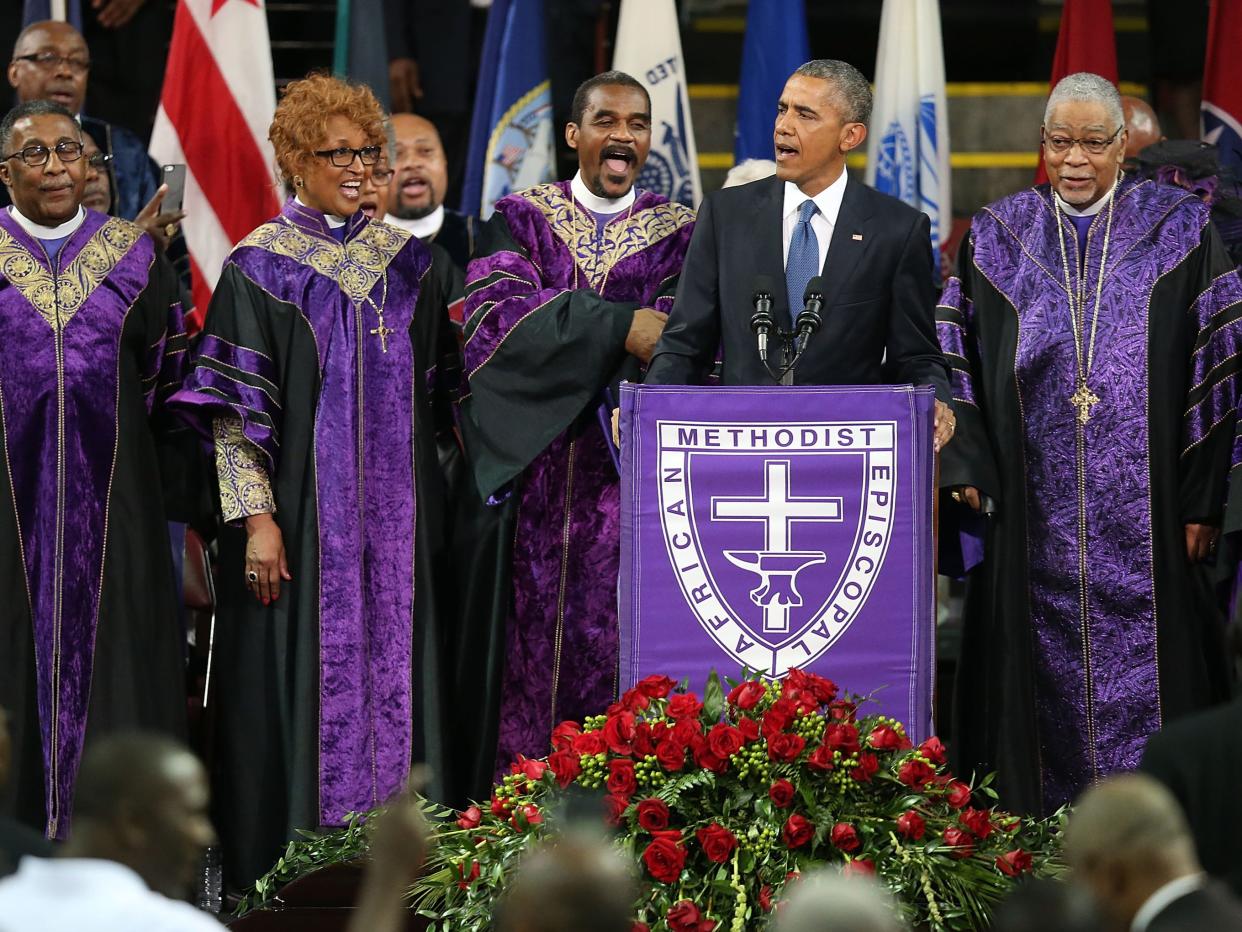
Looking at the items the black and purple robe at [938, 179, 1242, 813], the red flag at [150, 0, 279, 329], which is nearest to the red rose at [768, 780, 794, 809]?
the black and purple robe at [938, 179, 1242, 813]

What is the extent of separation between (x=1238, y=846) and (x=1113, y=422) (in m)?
2.73

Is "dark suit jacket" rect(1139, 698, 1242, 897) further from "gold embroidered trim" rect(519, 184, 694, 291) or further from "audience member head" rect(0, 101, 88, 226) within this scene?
"audience member head" rect(0, 101, 88, 226)

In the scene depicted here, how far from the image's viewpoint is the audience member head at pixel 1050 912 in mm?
2574

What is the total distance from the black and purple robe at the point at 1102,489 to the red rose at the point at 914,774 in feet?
4.87

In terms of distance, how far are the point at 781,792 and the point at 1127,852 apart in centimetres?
194

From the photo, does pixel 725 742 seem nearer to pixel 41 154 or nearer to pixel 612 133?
pixel 612 133

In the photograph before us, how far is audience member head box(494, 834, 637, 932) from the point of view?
8.59ft

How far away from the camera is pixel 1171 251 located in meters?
6.46

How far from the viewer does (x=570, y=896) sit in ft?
8.64

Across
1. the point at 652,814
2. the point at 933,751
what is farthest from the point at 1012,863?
the point at 652,814

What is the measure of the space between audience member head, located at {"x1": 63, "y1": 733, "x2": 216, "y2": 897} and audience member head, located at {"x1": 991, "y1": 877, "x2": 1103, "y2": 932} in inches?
41.1

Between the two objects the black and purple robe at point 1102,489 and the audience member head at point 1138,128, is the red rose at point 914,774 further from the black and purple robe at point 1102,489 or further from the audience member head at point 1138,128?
the audience member head at point 1138,128

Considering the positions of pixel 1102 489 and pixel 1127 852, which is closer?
pixel 1127 852

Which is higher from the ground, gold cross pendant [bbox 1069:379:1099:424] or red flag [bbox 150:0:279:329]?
red flag [bbox 150:0:279:329]
